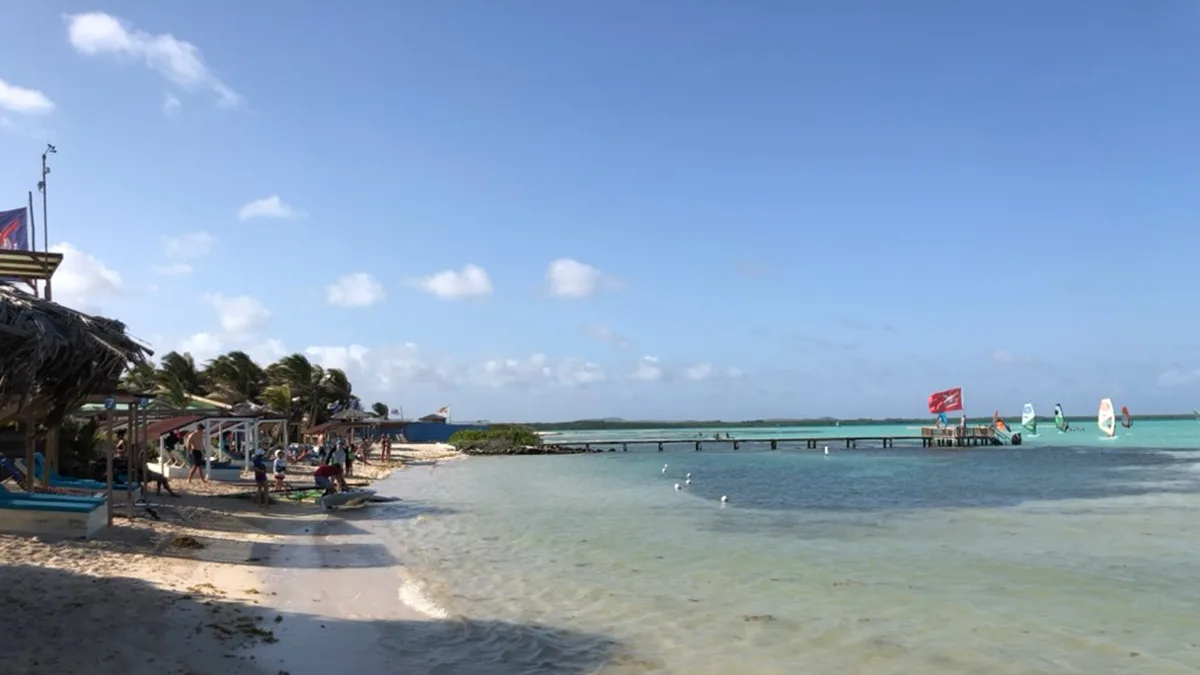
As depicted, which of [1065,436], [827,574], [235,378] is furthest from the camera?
[1065,436]

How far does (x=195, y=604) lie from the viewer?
28.2ft

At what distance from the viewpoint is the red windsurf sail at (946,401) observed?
63.5 meters

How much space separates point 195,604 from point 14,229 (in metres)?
10.3

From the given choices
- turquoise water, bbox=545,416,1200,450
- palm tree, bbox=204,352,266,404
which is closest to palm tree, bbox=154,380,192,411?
palm tree, bbox=204,352,266,404

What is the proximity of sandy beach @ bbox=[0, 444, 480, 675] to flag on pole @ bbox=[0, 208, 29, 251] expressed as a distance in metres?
5.41

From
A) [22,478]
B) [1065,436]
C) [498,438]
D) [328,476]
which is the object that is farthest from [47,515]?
[1065,436]

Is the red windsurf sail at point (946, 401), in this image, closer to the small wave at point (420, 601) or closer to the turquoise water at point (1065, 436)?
the turquoise water at point (1065, 436)

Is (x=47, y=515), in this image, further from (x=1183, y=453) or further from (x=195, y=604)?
(x=1183, y=453)

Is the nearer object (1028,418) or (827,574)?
(827,574)

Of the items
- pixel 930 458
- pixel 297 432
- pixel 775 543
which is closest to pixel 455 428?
pixel 297 432

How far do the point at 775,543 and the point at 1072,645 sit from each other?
295 inches

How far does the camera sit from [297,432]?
49.0m

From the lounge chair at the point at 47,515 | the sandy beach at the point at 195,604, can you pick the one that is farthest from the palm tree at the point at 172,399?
the lounge chair at the point at 47,515

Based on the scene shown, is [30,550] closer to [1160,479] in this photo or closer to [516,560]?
[516,560]
